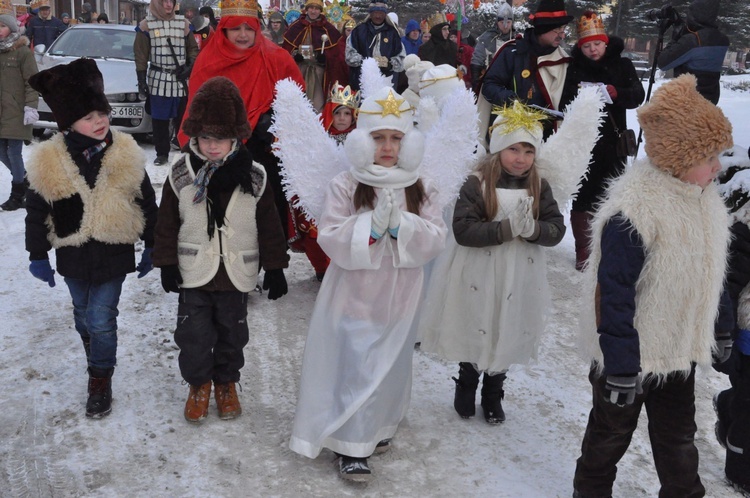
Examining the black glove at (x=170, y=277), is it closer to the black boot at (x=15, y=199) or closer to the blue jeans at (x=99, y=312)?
the blue jeans at (x=99, y=312)

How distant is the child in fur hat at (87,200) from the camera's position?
3512 millimetres

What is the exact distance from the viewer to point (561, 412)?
13.4 ft

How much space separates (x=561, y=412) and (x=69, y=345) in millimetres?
2957

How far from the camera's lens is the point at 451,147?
11.6 feet

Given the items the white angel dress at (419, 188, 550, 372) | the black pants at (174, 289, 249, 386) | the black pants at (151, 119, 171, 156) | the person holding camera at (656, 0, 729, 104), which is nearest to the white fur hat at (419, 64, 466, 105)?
the white angel dress at (419, 188, 550, 372)

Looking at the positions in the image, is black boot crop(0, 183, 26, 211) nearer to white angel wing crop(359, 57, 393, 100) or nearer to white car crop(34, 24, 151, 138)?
white car crop(34, 24, 151, 138)

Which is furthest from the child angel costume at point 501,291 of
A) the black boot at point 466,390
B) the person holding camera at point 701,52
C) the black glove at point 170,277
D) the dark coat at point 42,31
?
the dark coat at point 42,31

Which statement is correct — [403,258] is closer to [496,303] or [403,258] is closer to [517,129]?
[496,303]

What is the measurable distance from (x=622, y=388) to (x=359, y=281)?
46.8 inches

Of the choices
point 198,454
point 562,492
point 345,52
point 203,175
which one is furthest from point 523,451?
point 345,52

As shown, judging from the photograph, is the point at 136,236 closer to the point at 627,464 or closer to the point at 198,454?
the point at 198,454

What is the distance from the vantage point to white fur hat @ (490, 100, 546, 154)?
362 centimetres

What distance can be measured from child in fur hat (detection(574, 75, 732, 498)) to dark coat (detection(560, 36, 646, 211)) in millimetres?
3079

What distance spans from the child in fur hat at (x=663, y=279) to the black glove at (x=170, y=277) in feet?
6.29
